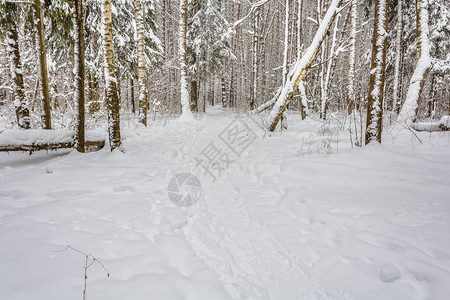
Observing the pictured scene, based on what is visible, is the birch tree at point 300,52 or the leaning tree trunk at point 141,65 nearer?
the leaning tree trunk at point 141,65

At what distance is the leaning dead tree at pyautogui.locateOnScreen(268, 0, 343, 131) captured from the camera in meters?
6.71

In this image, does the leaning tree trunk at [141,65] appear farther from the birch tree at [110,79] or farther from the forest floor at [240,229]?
the forest floor at [240,229]

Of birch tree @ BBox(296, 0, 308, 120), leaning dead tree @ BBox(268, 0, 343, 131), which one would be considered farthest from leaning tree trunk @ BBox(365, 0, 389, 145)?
birch tree @ BBox(296, 0, 308, 120)

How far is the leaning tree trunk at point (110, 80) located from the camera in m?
5.67

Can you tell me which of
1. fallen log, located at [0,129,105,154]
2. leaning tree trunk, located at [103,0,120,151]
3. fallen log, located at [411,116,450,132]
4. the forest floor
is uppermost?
leaning tree trunk, located at [103,0,120,151]

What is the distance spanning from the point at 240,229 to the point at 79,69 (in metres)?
5.62

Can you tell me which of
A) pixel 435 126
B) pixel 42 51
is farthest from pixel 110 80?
pixel 435 126

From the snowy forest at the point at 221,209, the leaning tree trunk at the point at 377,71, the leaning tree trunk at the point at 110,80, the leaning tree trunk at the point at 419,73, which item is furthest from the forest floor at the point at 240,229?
the leaning tree trunk at the point at 419,73

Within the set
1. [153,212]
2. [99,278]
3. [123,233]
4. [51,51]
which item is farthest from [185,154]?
[51,51]

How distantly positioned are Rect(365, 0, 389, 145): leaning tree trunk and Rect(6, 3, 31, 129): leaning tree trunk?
32.0 feet

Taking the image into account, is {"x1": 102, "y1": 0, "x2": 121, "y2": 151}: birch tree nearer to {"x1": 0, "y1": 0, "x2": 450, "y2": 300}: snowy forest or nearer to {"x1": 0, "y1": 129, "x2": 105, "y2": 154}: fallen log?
{"x1": 0, "y1": 0, "x2": 450, "y2": 300}: snowy forest

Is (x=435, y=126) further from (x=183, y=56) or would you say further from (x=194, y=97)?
(x=194, y=97)

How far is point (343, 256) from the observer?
7.84 ft

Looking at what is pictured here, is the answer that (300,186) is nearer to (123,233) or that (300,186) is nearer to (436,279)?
(436,279)
